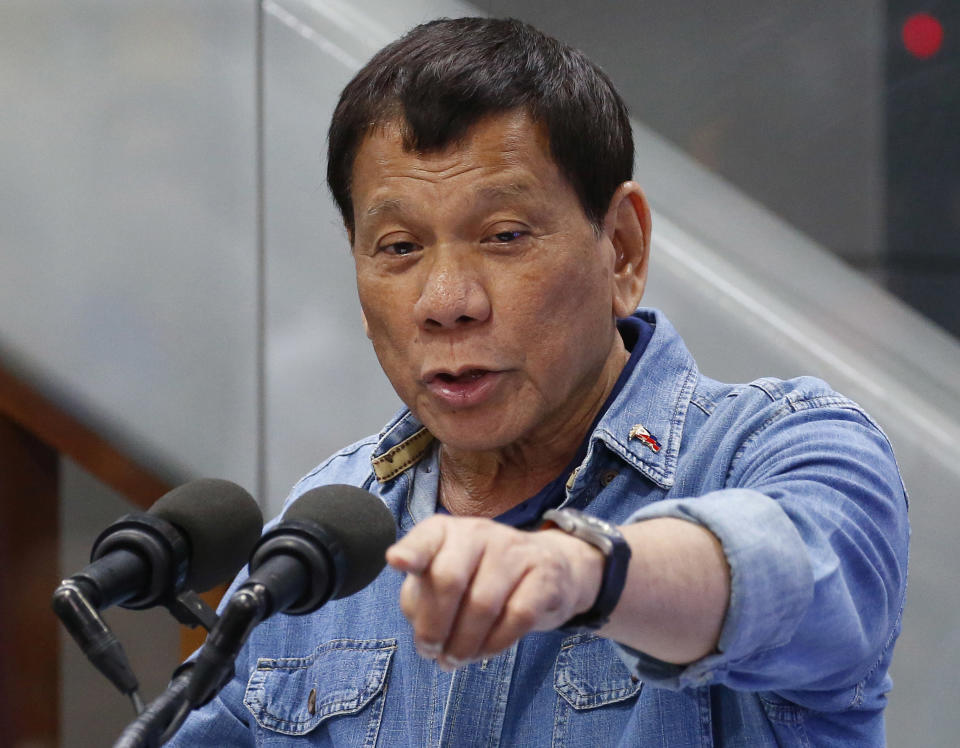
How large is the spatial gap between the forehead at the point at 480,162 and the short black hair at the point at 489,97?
1cm

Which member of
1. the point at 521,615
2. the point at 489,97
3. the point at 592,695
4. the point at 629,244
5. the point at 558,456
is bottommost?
the point at 592,695

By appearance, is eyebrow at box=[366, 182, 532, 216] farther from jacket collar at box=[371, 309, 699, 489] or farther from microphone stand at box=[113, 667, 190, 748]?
microphone stand at box=[113, 667, 190, 748]

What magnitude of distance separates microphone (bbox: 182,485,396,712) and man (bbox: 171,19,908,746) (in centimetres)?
12

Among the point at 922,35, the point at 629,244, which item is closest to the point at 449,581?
the point at 629,244

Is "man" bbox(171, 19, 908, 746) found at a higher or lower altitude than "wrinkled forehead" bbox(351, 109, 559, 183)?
lower

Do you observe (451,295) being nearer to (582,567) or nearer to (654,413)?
(654,413)

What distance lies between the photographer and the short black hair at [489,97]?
1.38 m

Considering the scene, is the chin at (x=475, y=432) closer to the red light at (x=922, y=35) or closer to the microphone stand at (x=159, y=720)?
the microphone stand at (x=159, y=720)

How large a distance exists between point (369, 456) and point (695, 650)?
906 millimetres

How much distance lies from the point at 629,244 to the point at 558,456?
0.30m

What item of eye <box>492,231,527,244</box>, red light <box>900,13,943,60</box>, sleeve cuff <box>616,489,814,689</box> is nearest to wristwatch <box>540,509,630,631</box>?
sleeve cuff <box>616,489,814,689</box>

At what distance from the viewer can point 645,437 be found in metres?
1.42

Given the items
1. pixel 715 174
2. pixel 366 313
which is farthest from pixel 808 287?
pixel 366 313

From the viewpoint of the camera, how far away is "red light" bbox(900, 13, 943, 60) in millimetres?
2633
